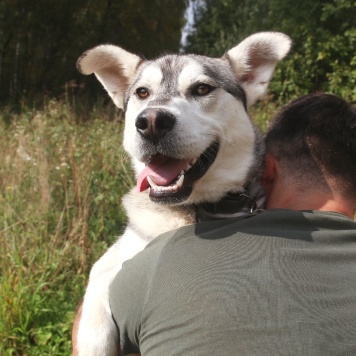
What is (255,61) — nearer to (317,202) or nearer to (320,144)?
(320,144)

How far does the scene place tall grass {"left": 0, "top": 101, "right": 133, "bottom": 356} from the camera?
119 inches

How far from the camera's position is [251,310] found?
1.39 metres

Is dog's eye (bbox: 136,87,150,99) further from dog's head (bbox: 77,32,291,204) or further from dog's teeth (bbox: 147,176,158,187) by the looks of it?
dog's teeth (bbox: 147,176,158,187)

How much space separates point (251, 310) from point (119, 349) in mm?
833

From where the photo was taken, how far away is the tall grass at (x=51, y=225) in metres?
3.03

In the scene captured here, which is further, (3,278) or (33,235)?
(33,235)

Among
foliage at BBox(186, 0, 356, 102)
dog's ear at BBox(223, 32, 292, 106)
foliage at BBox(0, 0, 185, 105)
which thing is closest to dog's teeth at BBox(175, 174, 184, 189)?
dog's ear at BBox(223, 32, 292, 106)

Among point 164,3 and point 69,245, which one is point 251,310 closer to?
point 69,245

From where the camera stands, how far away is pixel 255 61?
2.77 m

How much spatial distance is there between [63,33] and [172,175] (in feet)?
45.0

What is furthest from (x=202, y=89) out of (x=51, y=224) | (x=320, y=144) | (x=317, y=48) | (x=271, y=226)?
(x=317, y=48)

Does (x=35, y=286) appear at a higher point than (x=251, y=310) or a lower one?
lower

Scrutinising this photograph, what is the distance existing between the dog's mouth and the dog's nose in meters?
0.13

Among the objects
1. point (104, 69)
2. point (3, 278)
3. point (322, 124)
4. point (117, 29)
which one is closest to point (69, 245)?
point (3, 278)
